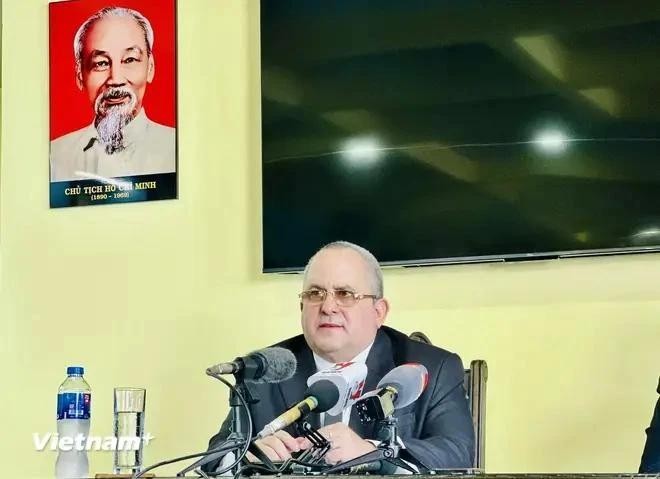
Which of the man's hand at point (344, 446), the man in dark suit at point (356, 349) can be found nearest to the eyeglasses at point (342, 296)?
the man in dark suit at point (356, 349)


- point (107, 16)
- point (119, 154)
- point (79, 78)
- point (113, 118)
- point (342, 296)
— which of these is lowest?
point (342, 296)

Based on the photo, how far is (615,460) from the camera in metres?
3.05

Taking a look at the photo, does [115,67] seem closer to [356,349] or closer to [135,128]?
[135,128]

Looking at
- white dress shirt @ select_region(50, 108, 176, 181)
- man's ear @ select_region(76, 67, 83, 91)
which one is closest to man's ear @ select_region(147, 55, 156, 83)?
white dress shirt @ select_region(50, 108, 176, 181)

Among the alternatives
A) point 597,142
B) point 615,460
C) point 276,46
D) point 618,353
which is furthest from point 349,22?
point 615,460

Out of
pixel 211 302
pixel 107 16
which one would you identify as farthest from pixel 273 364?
pixel 107 16

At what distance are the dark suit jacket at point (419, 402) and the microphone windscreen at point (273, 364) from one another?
447 millimetres

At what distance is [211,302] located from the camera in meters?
3.59

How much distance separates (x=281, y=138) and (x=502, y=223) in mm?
721

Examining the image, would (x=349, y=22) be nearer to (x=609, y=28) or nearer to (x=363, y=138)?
(x=363, y=138)

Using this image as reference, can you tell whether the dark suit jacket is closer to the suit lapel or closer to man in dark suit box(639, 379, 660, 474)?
the suit lapel

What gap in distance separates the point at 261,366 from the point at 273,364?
39mm

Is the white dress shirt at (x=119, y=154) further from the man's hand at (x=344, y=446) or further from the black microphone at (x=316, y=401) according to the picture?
the black microphone at (x=316, y=401)

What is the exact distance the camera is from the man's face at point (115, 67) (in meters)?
3.74
